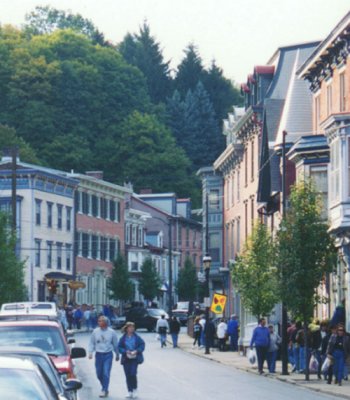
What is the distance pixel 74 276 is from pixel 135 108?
38719 millimetres

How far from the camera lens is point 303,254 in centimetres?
4006

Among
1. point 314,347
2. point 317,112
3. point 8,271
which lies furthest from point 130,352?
point 8,271

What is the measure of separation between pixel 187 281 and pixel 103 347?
94074 mm

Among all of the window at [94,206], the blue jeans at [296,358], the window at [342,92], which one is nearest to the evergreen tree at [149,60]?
the window at [94,206]

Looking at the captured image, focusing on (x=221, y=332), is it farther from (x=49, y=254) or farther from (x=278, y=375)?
(x=49, y=254)

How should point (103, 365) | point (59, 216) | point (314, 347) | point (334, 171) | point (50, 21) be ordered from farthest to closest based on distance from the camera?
1. point (50, 21)
2. point (59, 216)
3. point (334, 171)
4. point (314, 347)
5. point (103, 365)

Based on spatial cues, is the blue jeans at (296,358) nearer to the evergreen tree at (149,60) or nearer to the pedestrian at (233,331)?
the pedestrian at (233,331)

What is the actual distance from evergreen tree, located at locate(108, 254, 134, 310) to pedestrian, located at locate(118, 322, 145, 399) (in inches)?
2971

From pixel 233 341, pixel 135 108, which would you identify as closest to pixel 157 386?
pixel 233 341

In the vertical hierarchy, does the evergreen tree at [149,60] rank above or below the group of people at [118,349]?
above

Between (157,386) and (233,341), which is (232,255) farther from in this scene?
(157,386)

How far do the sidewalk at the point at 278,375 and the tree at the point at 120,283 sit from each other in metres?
35.5

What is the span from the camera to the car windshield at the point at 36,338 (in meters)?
23.0

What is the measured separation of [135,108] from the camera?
13725 centimetres
